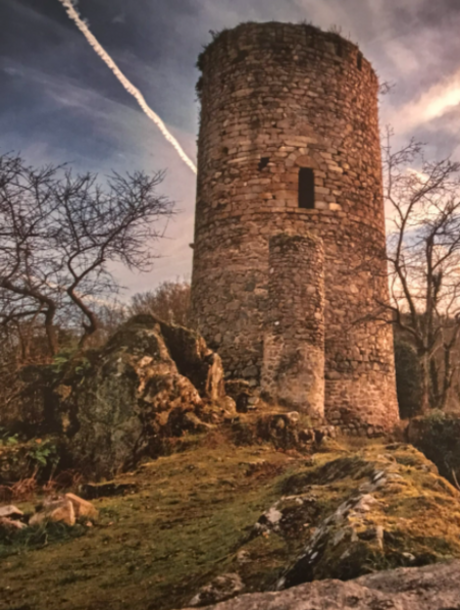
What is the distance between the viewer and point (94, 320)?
11836mm

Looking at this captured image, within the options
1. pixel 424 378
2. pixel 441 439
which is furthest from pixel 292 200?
pixel 441 439

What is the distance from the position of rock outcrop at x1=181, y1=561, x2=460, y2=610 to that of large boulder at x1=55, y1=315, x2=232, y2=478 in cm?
645

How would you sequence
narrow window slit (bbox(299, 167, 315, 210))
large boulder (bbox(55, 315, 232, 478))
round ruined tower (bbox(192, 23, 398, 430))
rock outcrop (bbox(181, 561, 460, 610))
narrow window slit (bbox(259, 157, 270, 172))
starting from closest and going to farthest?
rock outcrop (bbox(181, 561, 460, 610)), large boulder (bbox(55, 315, 232, 478)), round ruined tower (bbox(192, 23, 398, 430)), narrow window slit (bbox(259, 157, 270, 172)), narrow window slit (bbox(299, 167, 315, 210))

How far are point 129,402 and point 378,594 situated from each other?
7.07 metres

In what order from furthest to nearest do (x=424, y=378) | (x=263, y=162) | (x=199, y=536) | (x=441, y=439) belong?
(x=424, y=378), (x=263, y=162), (x=441, y=439), (x=199, y=536)

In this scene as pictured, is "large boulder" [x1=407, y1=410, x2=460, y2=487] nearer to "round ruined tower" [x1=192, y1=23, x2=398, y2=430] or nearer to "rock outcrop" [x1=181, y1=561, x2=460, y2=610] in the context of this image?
"round ruined tower" [x1=192, y1=23, x2=398, y2=430]

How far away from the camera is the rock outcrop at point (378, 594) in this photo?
80.0 inches

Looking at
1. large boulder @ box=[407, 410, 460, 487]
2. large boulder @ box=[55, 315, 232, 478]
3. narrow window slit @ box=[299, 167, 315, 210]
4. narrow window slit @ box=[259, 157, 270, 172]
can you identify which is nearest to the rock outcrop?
large boulder @ box=[55, 315, 232, 478]

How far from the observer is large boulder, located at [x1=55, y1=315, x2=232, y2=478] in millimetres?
8578

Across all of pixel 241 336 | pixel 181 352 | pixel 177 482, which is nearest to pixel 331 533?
pixel 177 482

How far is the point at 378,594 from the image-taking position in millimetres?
2109

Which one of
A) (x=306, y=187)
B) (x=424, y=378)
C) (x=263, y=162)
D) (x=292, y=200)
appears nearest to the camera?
(x=292, y=200)

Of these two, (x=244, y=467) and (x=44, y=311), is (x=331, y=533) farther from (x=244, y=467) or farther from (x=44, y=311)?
(x=44, y=311)

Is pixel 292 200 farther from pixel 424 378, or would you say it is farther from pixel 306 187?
pixel 424 378
